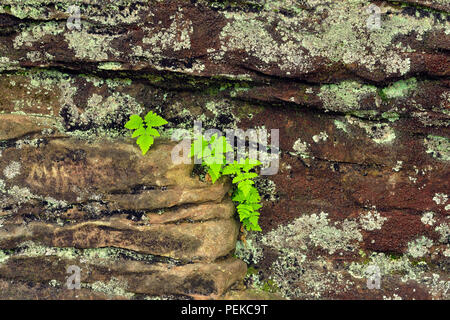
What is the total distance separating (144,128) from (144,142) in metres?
0.15

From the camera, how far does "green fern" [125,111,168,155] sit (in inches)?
156

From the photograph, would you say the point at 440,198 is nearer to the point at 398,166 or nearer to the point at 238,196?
the point at 398,166

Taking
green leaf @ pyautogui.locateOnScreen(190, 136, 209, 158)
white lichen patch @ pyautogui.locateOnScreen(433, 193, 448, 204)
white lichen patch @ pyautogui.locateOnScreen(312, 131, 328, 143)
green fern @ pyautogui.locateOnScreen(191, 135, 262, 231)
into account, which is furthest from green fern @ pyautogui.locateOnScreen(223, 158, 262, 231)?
white lichen patch @ pyautogui.locateOnScreen(433, 193, 448, 204)

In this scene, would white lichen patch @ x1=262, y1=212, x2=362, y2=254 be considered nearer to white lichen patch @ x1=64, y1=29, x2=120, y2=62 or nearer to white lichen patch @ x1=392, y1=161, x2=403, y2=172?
white lichen patch @ x1=392, y1=161, x2=403, y2=172

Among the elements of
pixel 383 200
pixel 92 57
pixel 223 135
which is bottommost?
pixel 383 200

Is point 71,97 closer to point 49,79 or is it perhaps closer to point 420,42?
point 49,79

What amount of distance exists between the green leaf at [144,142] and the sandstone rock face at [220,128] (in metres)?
0.15

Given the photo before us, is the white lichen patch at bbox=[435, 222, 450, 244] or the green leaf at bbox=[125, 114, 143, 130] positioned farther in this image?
the white lichen patch at bbox=[435, 222, 450, 244]

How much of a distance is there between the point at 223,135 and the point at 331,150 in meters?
1.04

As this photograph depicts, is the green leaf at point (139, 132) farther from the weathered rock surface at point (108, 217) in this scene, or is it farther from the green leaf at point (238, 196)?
the green leaf at point (238, 196)

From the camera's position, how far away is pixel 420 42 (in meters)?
3.79

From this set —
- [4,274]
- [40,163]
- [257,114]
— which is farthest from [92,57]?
[4,274]

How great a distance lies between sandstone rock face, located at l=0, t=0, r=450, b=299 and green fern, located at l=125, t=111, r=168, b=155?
18 cm

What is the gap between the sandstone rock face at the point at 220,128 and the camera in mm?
3871
